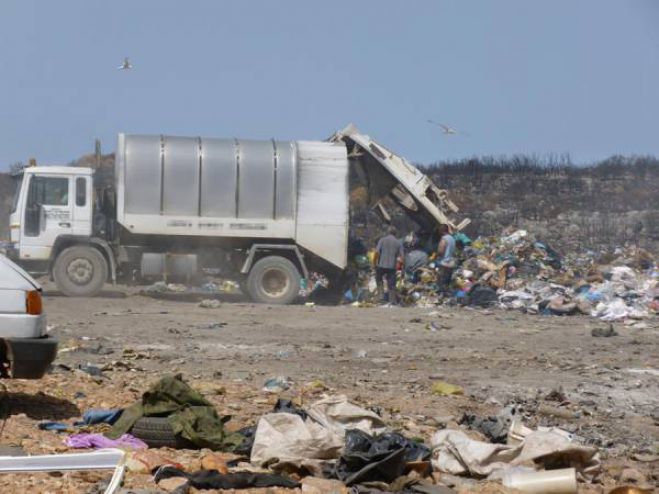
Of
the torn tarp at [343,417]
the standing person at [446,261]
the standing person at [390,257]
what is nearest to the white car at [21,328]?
the torn tarp at [343,417]

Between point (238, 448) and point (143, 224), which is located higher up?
point (143, 224)

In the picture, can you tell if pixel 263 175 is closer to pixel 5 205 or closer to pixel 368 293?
pixel 368 293

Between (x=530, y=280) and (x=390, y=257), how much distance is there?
3.45 m

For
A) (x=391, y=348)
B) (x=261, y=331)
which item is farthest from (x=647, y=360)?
(x=261, y=331)

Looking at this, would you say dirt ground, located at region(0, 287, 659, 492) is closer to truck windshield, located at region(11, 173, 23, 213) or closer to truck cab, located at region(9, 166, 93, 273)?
truck cab, located at region(9, 166, 93, 273)

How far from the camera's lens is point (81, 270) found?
18.6 metres

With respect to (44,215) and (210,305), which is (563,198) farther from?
(44,215)

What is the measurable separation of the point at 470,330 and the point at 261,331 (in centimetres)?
315

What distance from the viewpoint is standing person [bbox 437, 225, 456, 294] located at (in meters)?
20.3

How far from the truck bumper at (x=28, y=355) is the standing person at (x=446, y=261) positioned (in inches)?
546

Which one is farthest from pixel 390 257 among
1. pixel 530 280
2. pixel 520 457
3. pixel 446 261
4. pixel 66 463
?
pixel 66 463

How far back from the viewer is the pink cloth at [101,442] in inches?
253

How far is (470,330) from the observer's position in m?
14.9

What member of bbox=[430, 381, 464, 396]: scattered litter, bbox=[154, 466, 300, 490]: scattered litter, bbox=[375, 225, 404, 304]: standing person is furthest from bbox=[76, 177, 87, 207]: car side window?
bbox=[154, 466, 300, 490]: scattered litter
